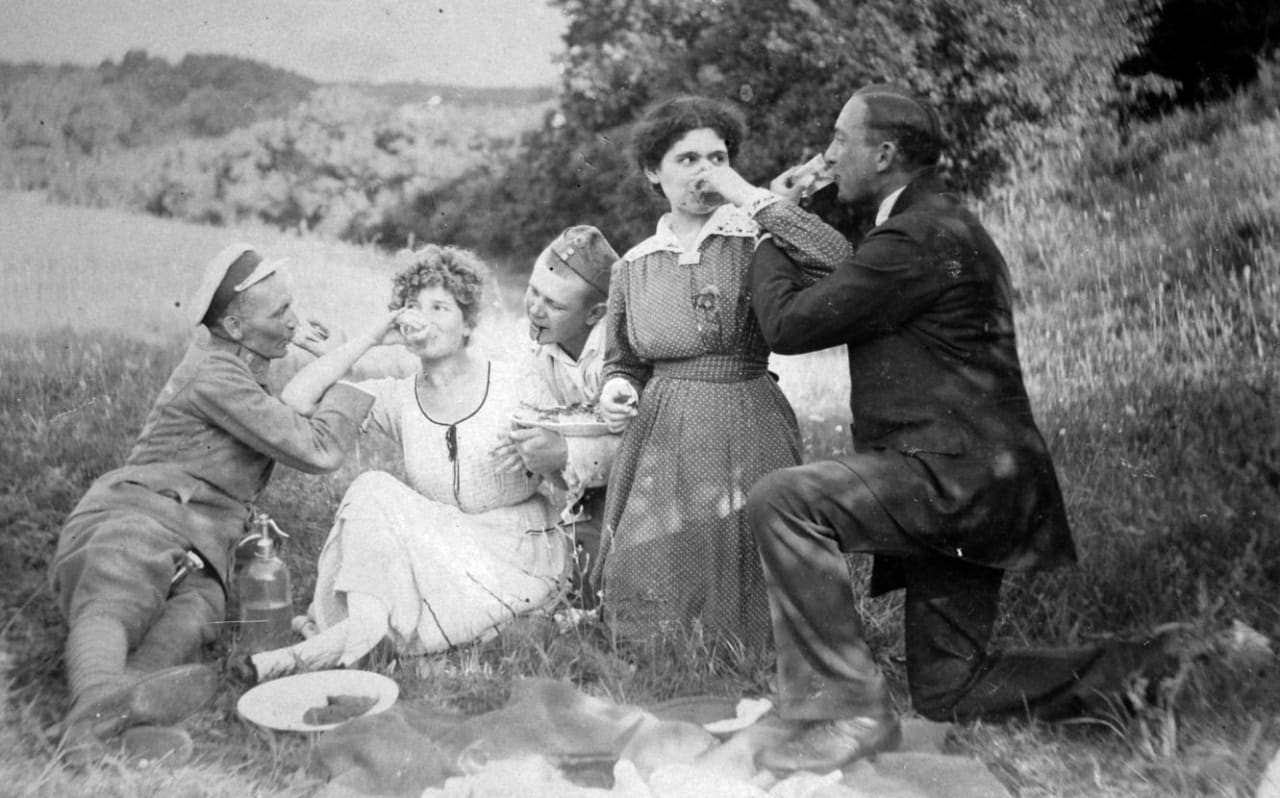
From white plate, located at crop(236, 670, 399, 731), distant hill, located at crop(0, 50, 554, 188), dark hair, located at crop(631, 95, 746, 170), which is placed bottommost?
white plate, located at crop(236, 670, 399, 731)

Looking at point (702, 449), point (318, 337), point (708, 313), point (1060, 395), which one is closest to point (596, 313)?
point (708, 313)

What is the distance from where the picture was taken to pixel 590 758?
3.22 meters

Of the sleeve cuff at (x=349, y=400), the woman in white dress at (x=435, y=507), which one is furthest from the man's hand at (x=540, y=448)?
the sleeve cuff at (x=349, y=400)

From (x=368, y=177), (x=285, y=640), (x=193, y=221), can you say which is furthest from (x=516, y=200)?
(x=285, y=640)

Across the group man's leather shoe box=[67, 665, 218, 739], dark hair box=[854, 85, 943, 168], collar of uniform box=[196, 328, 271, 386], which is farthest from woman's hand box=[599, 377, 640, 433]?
man's leather shoe box=[67, 665, 218, 739]

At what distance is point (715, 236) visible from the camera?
384 cm

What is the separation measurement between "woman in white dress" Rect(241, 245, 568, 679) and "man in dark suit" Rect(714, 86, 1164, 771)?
3.76 feet

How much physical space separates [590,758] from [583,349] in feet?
5.67

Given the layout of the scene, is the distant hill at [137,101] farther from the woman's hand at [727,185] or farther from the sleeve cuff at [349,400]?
the sleeve cuff at [349,400]

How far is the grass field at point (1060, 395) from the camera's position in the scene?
371 centimetres

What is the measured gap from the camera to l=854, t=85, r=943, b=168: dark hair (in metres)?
3.45

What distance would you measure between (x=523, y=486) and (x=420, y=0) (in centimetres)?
174

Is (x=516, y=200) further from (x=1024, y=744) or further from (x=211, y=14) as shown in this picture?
(x=1024, y=744)

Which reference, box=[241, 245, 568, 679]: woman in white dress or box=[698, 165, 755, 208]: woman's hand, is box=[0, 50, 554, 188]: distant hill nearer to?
box=[241, 245, 568, 679]: woman in white dress
